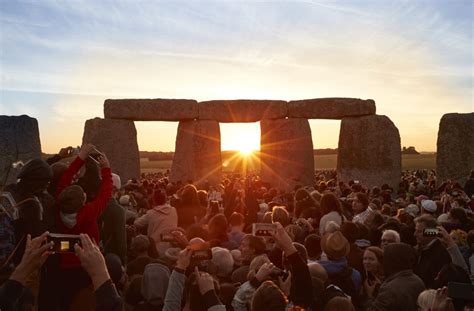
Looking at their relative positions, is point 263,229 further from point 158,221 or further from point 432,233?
point 158,221

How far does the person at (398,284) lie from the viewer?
401 centimetres

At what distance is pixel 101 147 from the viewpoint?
20609 millimetres

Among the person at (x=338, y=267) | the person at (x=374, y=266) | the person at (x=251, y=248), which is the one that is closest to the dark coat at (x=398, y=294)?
the person at (x=338, y=267)

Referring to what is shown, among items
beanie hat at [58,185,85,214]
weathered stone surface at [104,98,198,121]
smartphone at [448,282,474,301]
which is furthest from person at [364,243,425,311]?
weathered stone surface at [104,98,198,121]

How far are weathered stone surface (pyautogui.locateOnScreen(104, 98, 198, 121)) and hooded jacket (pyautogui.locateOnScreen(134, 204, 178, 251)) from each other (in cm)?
1464

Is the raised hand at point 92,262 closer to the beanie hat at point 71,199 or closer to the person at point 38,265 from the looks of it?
the person at point 38,265

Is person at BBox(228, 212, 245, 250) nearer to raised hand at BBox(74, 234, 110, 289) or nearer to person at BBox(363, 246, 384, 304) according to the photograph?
person at BBox(363, 246, 384, 304)

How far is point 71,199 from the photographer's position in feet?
13.4

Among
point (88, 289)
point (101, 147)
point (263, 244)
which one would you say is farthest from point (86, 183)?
point (101, 147)

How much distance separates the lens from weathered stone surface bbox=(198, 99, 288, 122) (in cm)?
2159

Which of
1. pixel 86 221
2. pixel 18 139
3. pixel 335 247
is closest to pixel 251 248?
pixel 335 247

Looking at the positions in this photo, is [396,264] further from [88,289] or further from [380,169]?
[380,169]

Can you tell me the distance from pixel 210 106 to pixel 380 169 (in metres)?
7.68

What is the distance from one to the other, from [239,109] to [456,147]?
349 inches
